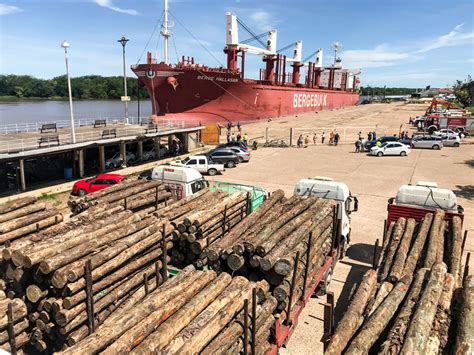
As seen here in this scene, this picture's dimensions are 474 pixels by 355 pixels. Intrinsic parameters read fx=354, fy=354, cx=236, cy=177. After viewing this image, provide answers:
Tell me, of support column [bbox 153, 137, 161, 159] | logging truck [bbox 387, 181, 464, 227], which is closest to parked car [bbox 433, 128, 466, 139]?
support column [bbox 153, 137, 161, 159]

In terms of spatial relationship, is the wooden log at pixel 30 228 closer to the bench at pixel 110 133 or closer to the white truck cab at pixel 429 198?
the white truck cab at pixel 429 198

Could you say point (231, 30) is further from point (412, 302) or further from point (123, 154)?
point (412, 302)

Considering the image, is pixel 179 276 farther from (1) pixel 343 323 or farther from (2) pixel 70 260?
(1) pixel 343 323

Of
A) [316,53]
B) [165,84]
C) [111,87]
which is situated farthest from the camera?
[111,87]

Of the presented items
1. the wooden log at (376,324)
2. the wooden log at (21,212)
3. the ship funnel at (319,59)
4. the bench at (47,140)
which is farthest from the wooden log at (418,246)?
the ship funnel at (319,59)

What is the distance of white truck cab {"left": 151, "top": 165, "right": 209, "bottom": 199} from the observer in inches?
639

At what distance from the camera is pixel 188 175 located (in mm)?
16312

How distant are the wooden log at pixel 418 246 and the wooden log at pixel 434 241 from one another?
208mm

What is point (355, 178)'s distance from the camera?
89.1ft

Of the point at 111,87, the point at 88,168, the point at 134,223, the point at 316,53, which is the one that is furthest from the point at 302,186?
the point at 111,87

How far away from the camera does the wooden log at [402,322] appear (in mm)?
6203

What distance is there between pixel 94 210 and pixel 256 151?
29.1 metres

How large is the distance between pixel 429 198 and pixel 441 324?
801 cm

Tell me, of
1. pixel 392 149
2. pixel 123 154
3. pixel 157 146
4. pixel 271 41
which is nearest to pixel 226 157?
pixel 157 146
